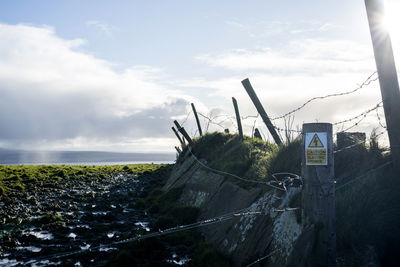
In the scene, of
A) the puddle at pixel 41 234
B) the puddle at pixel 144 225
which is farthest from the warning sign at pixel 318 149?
the puddle at pixel 41 234

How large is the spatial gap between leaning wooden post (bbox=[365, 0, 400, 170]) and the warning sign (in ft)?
6.75

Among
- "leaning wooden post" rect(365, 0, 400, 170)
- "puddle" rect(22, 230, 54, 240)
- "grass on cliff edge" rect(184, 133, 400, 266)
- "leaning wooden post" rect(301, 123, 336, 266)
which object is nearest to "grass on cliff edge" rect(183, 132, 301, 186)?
"grass on cliff edge" rect(184, 133, 400, 266)

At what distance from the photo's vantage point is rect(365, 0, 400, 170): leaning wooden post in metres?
5.56

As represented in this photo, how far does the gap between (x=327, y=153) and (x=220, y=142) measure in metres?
10.5

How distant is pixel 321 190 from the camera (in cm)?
432

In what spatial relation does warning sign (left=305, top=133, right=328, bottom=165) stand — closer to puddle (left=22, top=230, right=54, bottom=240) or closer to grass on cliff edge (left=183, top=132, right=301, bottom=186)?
grass on cliff edge (left=183, top=132, right=301, bottom=186)

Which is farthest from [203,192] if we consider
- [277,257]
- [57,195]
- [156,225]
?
[57,195]

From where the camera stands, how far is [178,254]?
7.50 meters

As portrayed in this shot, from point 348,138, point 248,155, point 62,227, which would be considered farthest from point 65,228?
point 348,138

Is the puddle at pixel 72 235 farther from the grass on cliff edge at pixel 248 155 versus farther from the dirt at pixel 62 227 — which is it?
the grass on cliff edge at pixel 248 155

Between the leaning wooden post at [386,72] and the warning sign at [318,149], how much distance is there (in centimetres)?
206

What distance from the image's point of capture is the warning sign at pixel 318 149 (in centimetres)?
434

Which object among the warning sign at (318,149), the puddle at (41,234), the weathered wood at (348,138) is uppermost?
the weathered wood at (348,138)

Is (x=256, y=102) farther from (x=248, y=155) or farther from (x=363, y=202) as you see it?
(x=363, y=202)
